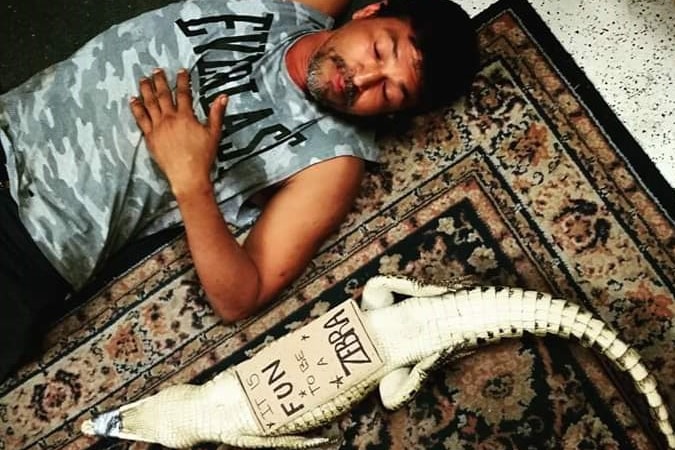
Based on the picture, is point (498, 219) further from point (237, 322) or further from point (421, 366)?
point (237, 322)

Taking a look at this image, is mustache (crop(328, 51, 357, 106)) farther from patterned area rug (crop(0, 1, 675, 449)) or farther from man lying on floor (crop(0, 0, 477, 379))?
patterned area rug (crop(0, 1, 675, 449))

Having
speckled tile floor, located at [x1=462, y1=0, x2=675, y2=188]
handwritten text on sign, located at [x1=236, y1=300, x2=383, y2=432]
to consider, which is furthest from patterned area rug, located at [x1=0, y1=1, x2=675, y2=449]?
handwritten text on sign, located at [x1=236, y1=300, x2=383, y2=432]

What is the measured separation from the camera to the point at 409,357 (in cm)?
126

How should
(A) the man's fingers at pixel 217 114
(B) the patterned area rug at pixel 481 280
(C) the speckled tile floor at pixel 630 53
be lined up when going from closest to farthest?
(A) the man's fingers at pixel 217 114
(B) the patterned area rug at pixel 481 280
(C) the speckled tile floor at pixel 630 53

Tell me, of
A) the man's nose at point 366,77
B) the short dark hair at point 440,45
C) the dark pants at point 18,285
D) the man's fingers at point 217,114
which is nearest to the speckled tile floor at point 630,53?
the short dark hair at point 440,45

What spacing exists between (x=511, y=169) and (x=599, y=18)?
1.11 feet

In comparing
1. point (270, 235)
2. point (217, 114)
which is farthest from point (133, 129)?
point (270, 235)

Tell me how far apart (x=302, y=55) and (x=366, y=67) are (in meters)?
0.13

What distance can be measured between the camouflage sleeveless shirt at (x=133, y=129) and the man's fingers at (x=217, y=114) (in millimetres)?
53

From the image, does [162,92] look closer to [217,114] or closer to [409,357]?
[217,114]

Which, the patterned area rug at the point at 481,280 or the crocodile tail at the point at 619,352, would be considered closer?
the crocodile tail at the point at 619,352

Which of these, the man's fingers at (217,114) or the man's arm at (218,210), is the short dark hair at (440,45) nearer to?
the man's arm at (218,210)

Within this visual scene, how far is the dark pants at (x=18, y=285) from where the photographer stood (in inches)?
49.0

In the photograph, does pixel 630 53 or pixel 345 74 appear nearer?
pixel 345 74
